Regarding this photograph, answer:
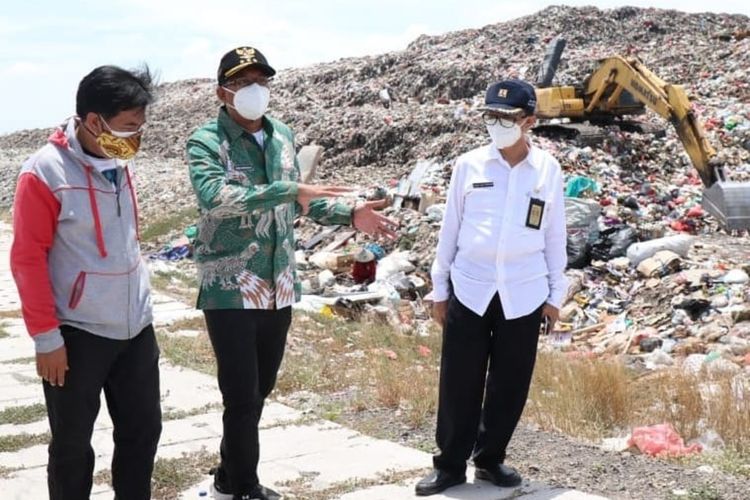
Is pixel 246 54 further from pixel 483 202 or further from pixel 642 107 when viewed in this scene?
pixel 642 107

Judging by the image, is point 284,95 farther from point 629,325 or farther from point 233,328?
point 233,328

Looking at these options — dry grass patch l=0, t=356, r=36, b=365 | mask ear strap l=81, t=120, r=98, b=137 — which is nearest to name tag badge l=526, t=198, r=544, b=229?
mask ear strap l=81, t=120, r=98, b=137

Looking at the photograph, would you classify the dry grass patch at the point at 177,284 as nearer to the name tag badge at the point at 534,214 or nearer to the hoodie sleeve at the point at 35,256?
the name tag badge at the point at 534,214

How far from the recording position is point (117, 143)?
10.7ft

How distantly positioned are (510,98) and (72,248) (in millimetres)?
1997

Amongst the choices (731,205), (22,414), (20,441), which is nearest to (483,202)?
(20,441)

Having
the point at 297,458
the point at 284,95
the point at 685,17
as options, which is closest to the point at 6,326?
the point at 297,458

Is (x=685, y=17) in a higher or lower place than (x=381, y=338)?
higher

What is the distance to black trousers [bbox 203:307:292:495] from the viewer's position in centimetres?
383

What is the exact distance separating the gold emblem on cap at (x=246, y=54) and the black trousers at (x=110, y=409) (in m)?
1.16

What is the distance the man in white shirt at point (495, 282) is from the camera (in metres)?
4.11

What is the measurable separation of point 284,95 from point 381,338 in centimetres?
2224

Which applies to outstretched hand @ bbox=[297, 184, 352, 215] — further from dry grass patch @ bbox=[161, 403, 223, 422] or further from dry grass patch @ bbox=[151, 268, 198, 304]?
dry grass patch @ bbox=[151, 268, 198, 304]

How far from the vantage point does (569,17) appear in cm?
3152
